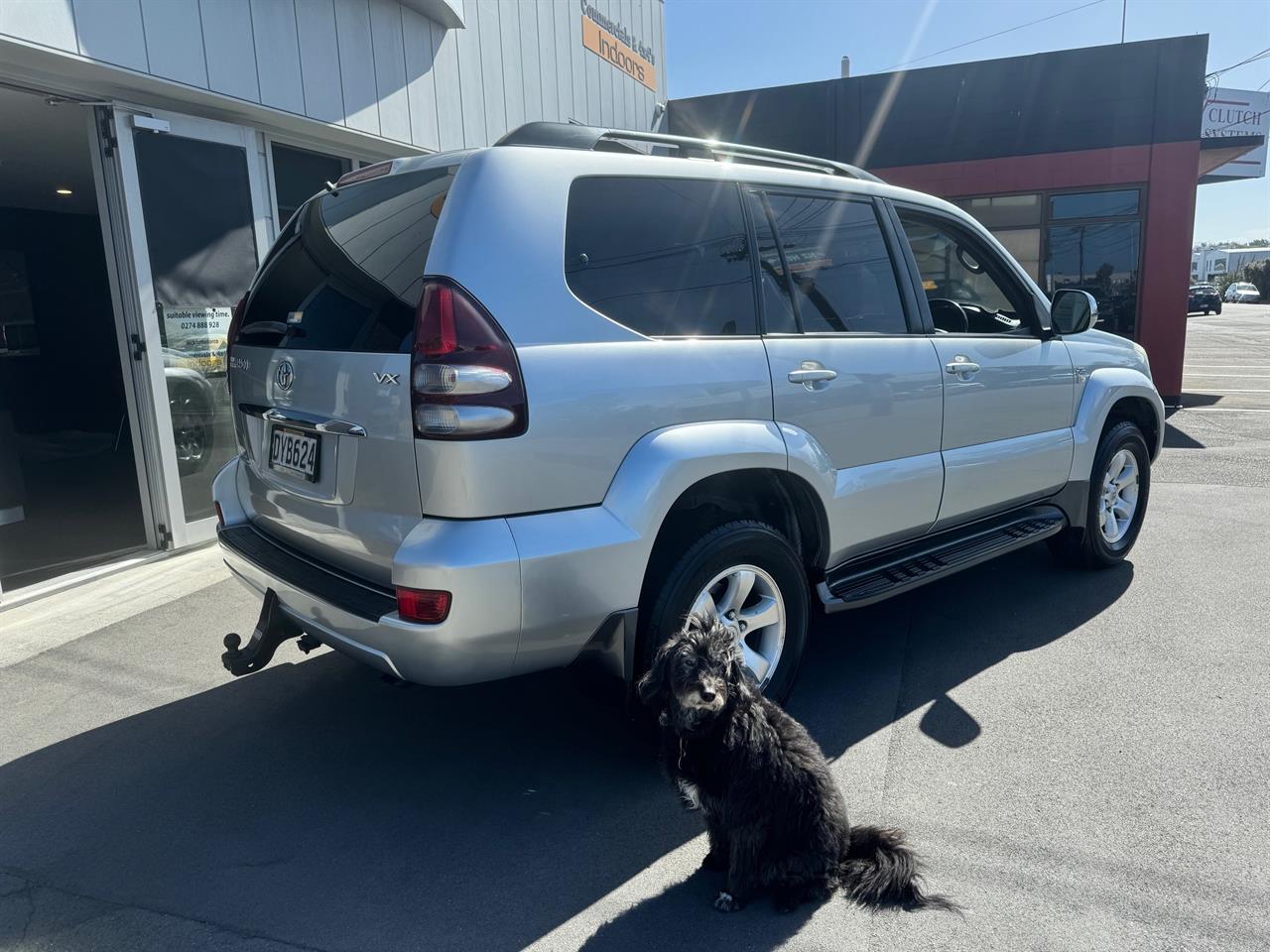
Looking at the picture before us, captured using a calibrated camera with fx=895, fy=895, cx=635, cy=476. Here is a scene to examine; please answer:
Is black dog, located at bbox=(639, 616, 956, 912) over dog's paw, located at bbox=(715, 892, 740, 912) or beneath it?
over

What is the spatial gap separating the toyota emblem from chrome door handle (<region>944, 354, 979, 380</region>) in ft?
8.66

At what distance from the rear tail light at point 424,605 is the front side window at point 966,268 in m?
2.67

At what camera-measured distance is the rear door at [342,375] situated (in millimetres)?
2600

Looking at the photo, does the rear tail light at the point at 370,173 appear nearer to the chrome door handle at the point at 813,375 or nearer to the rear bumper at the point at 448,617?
the rear bumper at the point at 448,617

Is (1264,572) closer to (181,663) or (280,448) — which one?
(280,448)

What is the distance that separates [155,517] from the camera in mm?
5863

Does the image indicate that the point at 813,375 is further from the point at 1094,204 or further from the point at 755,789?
the point at 1094,204

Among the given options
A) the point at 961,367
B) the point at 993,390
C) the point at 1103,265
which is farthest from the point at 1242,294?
the point at 961,367

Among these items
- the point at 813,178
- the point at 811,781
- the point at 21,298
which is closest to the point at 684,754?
the point at 811,781

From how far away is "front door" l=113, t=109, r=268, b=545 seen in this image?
5.59 meters

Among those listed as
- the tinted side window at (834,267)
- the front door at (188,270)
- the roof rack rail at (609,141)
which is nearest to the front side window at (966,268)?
the tinted side window at (834,267)

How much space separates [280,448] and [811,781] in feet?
6.69

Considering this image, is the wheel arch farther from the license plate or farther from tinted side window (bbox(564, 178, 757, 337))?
the license plate

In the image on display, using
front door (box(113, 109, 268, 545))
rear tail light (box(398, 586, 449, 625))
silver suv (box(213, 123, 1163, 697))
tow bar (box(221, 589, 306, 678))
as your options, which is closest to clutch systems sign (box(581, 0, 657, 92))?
front door (box(113, 109, 268, 545))
